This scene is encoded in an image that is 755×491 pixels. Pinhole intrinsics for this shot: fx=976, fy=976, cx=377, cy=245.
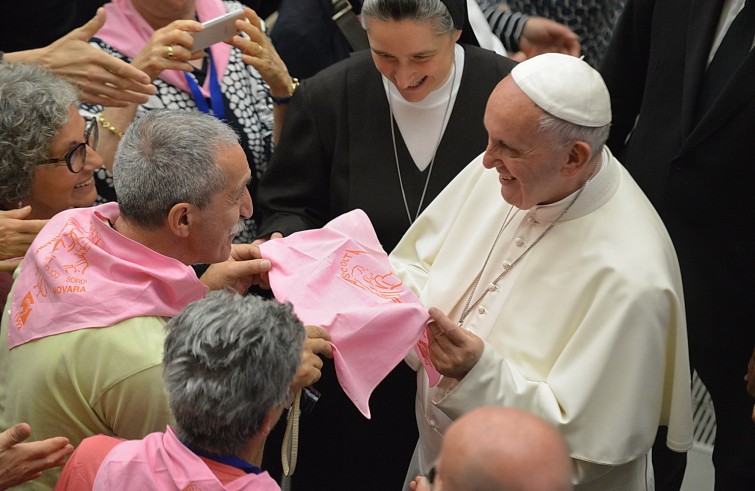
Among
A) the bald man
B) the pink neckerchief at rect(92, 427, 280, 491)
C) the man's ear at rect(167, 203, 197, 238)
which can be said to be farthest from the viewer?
the man's ear at rect(167, 203, 197, 238)

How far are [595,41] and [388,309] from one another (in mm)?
2782

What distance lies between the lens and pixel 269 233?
3750 mm

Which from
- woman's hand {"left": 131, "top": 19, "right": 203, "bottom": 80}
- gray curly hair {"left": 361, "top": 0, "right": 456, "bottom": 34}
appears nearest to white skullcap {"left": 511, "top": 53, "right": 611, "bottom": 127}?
gray curly hair {"left": 361, "top": 0, "right": 456, "bottom": 34}

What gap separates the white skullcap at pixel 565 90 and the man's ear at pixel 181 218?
3.32ft

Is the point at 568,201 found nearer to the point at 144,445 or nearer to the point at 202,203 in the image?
the point at 202,203

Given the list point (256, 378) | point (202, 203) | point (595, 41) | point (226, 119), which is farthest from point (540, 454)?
point (595, 41)

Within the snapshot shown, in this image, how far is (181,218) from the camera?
8.78ft

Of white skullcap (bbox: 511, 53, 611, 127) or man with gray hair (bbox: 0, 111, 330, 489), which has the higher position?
white skullcap (bbox: 511, 53, 611, 127)

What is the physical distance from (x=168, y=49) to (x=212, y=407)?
2.02 meters

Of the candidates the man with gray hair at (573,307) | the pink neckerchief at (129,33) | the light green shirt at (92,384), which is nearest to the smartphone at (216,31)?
the pink neckerchief at (129,33)

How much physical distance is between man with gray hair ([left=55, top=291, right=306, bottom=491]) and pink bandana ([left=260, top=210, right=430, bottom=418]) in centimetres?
57

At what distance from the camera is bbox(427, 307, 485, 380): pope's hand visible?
2836 millimetres

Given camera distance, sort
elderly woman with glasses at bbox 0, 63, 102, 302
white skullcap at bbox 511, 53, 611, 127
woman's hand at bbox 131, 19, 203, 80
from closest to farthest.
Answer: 1. white skullcap at bbox 511, 53, 611, 127
2. elderly woman with glasses at bbox 0, 63, 102, 302
3. woman's hand at bbox 131, 19, 203, 80

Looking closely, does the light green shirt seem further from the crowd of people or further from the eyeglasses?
the eyeglasses
